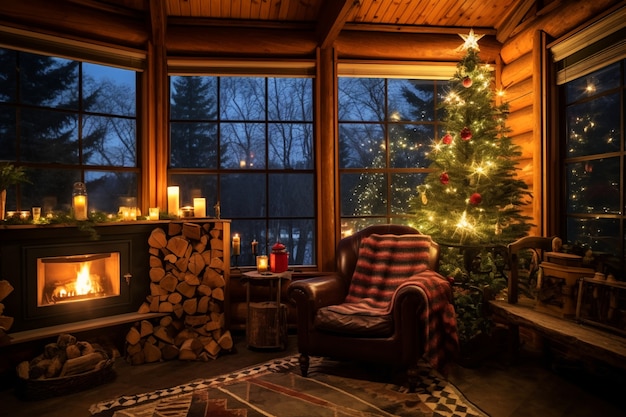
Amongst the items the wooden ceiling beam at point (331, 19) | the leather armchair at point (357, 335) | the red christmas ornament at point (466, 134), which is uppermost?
the wooden ceiling beam at point (331, 19)

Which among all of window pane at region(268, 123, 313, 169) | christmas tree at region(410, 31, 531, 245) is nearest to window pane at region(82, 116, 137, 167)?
window pane at region(268, 123, 313, 169)

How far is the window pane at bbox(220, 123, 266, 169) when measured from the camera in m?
4.38

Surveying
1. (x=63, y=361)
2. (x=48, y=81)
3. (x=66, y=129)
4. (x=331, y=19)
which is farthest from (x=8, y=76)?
(x=331, y=19)

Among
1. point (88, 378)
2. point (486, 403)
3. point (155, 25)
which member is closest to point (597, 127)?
point (486, 403)

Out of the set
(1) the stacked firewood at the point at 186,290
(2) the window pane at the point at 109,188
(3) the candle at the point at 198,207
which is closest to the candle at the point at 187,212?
(3) the candle at the point at 198,207

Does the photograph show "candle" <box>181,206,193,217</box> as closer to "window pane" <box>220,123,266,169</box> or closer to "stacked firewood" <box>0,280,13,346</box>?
"window pane" <box>220,123,266,169</box>

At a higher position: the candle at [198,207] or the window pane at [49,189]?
the window pane at [49,189]

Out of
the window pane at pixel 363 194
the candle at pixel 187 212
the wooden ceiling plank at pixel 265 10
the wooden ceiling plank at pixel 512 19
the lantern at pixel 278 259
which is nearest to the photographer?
the lantern at pixel 278 259

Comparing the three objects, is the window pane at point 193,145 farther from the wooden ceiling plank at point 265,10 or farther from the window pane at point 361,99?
the window pane at point 361,99

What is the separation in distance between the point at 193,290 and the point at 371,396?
170 centimetres

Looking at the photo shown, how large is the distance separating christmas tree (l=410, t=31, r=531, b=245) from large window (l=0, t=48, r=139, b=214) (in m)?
2.75

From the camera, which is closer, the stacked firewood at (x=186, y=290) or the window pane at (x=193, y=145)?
the stacked firewood at (x=186, y=290)

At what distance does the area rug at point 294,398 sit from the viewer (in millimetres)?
2506

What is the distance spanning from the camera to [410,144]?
4777 millimetres
